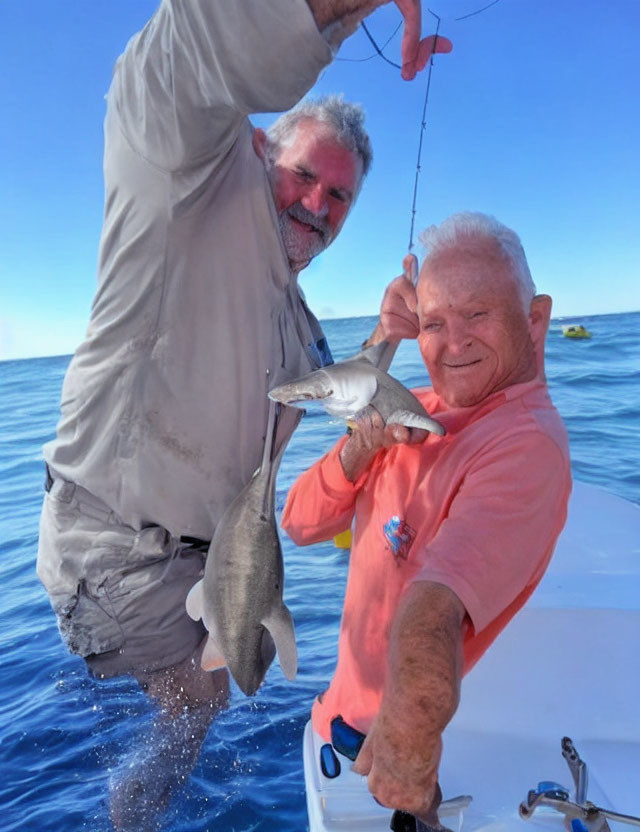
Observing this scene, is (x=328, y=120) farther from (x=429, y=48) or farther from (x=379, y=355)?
(x=379, y=355)

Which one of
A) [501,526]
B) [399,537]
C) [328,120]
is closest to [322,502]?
[399,537]

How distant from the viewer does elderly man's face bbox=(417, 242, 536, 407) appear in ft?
7.63

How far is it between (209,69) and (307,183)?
56.1 inches

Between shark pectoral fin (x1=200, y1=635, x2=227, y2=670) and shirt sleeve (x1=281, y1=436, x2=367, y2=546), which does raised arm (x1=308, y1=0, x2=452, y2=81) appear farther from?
shark pectoral fin (x1=200, y1=635, x2=227, y2=670)

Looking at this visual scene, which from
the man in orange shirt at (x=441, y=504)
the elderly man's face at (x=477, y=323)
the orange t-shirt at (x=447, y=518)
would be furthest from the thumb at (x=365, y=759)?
the elderly man's face at (x=477, y=323)

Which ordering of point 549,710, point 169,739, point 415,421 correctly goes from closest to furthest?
point 415,421 < point 549,710 < point 169,739

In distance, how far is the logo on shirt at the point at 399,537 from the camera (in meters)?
2.27

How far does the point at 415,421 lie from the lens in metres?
1.99

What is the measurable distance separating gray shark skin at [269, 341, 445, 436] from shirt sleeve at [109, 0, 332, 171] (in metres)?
0.69

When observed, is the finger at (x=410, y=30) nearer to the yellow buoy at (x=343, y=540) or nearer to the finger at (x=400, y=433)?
the finger at (x=400, y=433)

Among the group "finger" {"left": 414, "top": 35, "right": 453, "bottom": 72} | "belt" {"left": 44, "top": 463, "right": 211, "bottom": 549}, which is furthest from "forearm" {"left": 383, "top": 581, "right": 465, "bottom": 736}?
"belt" {"left": 44, "top": 463, "right": 211, "bottom": 549}

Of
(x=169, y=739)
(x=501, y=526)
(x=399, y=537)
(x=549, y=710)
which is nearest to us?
(x=501, y=526)

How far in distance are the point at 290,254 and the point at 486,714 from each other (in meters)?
2.08

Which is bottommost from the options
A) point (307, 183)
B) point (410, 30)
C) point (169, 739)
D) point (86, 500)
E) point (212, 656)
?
point (169, 739)
